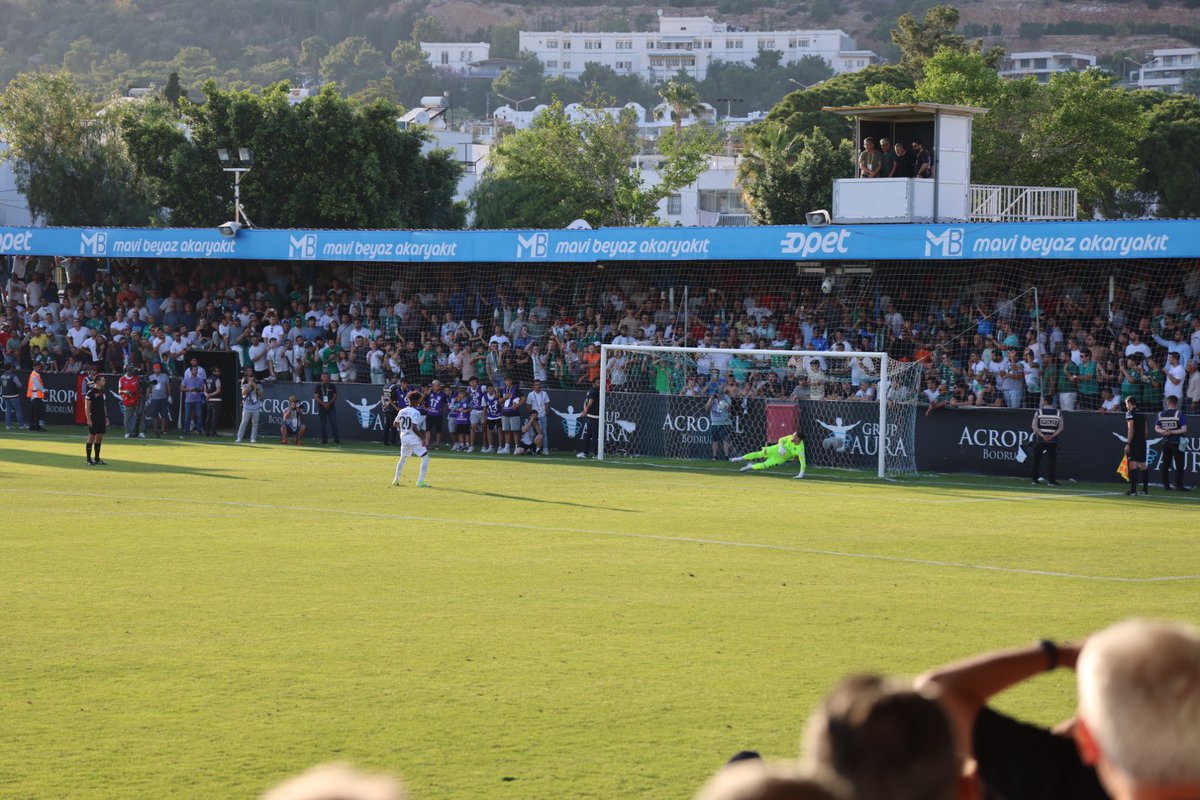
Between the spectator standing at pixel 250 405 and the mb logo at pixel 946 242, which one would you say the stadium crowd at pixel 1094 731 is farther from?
the spectator standing at pixel 250 405

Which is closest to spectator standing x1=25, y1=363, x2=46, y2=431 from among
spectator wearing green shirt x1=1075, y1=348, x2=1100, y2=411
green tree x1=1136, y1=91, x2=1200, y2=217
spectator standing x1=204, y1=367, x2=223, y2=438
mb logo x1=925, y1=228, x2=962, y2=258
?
spectator standing x1=204, y1=367, x2=223, y2=438

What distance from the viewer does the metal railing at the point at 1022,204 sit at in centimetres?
4000

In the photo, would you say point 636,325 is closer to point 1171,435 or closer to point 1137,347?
point 1137,347

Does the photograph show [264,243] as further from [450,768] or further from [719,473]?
[450,768]

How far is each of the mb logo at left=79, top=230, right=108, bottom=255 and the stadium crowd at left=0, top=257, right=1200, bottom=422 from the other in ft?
5.72

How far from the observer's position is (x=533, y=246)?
35969 millimetres

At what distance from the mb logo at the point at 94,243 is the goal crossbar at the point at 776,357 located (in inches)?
651

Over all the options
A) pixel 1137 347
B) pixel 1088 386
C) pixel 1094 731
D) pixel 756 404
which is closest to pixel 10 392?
pixel 756 404

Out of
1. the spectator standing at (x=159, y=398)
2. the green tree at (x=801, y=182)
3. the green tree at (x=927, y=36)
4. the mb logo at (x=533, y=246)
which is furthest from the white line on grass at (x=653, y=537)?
the green tree at (x=927, y=36)

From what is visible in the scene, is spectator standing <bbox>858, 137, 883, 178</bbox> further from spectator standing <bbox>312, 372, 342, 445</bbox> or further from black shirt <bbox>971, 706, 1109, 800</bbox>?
black shirt <bbox>971, 706, 1109, 800</bbox>

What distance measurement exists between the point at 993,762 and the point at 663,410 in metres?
28.4

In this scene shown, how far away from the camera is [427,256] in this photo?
37.2 m

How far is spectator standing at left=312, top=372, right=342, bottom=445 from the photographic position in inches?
1393

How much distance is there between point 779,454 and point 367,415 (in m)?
12.1
